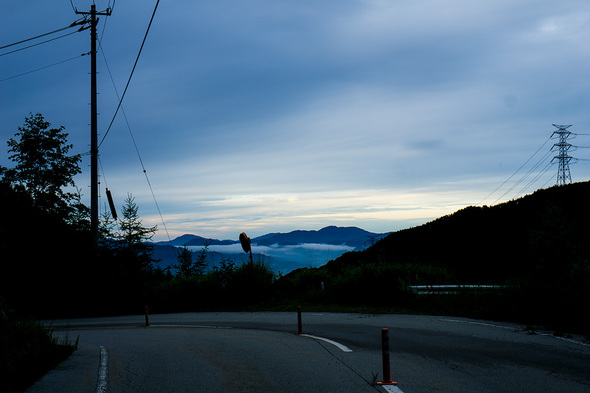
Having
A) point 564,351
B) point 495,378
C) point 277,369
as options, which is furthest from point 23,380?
point 564,351

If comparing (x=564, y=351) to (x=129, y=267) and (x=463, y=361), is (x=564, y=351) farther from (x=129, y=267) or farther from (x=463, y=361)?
(x=129, y=267)

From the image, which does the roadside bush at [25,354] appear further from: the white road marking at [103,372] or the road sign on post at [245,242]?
the road sign on post at [245,242]

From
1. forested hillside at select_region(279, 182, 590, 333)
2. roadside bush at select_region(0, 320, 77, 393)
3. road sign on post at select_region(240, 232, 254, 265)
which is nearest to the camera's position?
roadside bush at select_region(0, 320, 77, 393)

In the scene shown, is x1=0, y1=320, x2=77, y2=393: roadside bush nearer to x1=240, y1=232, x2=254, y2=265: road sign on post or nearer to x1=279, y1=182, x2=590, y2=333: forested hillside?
x1=279, y1=182, x2=590, y2=333: forested hillside

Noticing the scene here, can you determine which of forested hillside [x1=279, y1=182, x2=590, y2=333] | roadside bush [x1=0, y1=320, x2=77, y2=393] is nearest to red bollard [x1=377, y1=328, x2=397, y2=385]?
roadside bush [x1=0, y1=320, x2=77, y2=393]

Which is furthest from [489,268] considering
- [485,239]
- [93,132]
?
[93,132]

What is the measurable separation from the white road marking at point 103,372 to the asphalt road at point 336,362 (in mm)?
21

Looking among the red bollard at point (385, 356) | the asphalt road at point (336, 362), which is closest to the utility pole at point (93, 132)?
the asphalt road at point (336, 362)

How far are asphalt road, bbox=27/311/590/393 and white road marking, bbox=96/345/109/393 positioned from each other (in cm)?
2

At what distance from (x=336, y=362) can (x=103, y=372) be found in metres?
4.15

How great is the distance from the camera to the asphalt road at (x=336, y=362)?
746cm

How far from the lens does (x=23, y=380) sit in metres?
8.19

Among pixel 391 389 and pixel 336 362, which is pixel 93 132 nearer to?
pixel 336 362

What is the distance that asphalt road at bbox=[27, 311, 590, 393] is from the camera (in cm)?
746
